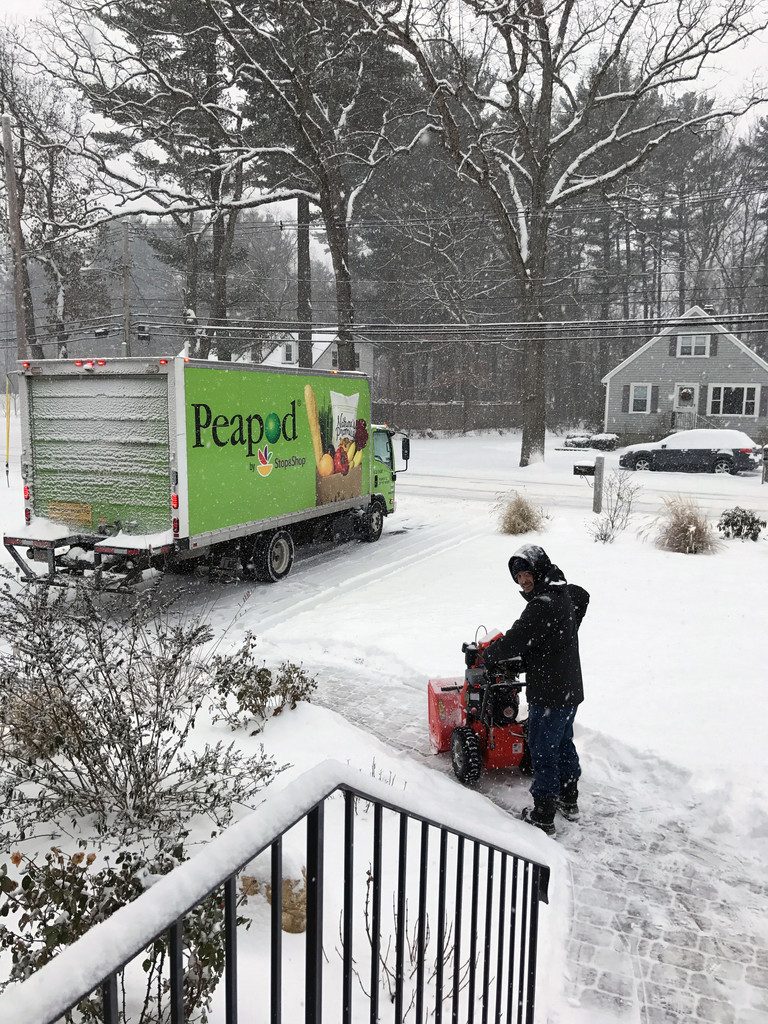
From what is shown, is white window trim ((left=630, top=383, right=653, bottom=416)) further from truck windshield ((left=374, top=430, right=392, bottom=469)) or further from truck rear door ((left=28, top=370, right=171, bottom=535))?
truck rear door ((left=28, top=370, right=171, bottom=535))

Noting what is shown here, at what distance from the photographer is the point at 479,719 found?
19.6 feet

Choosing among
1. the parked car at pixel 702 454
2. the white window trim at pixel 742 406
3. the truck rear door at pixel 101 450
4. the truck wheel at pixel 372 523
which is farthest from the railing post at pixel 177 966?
the white window trim at pixel 742 406

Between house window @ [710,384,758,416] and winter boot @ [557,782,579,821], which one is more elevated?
house window @ [710,384,758,416]

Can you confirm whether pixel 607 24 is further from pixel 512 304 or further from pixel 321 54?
pixel 512 304

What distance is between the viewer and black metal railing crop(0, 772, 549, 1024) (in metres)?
1.30

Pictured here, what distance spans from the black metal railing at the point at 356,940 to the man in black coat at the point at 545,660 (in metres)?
0.64

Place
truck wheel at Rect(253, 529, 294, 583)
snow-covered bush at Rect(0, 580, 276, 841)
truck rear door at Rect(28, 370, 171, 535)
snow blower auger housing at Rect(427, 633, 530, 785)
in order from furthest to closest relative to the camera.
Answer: truck wheel at Rect(253, 529, 294, 583)
truck rear door at Rect(28, 370, 171, 535)
snow blower auger housing at Rect(427, 633, 530, 785)
snow-covered bush at Rect(0, 580, 276, 841)

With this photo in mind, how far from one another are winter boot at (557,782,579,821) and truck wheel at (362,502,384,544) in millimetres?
10182

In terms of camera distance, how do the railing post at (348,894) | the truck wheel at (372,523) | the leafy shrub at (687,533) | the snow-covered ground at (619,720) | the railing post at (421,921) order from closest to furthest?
the railing post at (348,894)
the railing post at (421,921)
the snow-covered ground at (619,720)
the leafy shrub at (687,533)
the truck wheel at (372,523)

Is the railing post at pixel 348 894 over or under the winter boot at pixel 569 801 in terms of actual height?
over

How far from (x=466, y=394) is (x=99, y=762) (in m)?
45.2

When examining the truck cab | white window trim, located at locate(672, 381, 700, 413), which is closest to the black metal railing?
the truck cab

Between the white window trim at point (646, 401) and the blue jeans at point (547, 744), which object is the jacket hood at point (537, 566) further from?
the white window trim at point (646, 401)

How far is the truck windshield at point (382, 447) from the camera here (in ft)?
53.4
